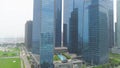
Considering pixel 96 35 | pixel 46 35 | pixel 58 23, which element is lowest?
pixel 96 35

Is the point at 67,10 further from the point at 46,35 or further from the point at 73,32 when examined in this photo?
the point at 46,35

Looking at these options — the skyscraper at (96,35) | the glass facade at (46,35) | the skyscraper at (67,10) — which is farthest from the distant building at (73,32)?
the glass facade at (46,35)

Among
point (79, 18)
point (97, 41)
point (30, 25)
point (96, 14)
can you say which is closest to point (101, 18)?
point (96, 14)

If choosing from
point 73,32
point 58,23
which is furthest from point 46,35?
point 58,23

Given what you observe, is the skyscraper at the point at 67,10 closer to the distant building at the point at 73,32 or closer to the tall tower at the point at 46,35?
the distant building at the point at 73,32

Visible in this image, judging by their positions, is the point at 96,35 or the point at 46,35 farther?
the point at 96,35

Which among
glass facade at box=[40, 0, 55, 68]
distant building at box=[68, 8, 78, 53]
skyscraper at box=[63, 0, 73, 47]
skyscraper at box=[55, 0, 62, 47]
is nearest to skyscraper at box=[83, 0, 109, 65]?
glass facade at box=[40, 0, 55, 68]

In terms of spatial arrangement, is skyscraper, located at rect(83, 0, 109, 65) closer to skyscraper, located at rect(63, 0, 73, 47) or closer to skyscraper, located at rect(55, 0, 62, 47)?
skyscraper, located at rect(63, 0, 73, 47)
